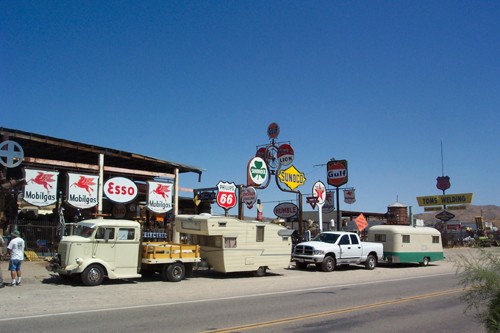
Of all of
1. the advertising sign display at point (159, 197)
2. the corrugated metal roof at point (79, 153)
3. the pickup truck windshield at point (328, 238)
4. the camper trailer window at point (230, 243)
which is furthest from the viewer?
A: the advertising sign display at point (159, 197)

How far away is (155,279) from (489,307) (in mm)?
14838

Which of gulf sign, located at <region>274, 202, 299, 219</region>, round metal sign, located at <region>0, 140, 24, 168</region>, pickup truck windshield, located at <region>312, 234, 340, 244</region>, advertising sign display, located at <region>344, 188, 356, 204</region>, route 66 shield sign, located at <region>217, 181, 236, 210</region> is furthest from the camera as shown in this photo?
advertising sign display, located at <region>344, 188, 356, 204</region>

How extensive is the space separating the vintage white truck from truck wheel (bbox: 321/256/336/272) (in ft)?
26.5

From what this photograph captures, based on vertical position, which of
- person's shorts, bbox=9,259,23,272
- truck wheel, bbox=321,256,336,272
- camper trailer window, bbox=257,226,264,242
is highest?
camper trailer window, bbox=257,226,264,242

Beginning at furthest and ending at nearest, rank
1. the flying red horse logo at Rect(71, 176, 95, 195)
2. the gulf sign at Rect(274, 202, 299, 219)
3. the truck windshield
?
the gulf sign at Rect(274, 202, 299, 219), the flying red horse logo at Rect(71, 176, 95, 195), the truck windshield

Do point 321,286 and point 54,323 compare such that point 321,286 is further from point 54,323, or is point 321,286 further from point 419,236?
point 419,236

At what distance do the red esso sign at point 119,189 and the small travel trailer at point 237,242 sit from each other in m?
5.27

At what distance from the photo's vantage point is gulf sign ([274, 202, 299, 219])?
97.6ft

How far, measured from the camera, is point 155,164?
2844 cm

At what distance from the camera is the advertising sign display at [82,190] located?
2264 cm

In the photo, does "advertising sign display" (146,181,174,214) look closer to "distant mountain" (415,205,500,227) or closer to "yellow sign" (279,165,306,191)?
"yellow sign" (279,165,306,191)

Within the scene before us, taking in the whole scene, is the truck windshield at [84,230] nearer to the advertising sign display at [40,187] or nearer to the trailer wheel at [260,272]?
the advertising sign display at [40,187]

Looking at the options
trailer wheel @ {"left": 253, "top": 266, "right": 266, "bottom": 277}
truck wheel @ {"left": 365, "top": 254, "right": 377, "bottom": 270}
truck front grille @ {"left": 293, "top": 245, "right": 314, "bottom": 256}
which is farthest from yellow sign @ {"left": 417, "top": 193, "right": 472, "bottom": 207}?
trailer wheel @ {"left": 253, "top": 266, "right": 266, "bottom": 277}

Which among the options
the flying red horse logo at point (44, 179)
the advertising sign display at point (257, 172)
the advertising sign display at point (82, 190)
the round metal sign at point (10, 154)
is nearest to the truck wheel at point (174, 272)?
the advertising sign display at point (82, 190)
